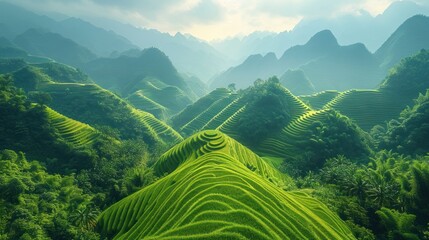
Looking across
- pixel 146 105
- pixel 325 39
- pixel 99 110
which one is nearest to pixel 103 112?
pixel 99 110

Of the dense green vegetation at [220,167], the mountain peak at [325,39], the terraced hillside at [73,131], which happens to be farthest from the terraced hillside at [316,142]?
the mountain peak at [325,39]

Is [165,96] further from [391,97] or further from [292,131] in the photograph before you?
[391,97]

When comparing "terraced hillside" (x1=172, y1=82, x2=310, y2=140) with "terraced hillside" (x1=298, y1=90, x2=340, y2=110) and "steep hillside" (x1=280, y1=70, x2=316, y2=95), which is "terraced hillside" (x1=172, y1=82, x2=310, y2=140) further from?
"steep hillside" (x1=280, y1=70, x2=316, y2=95)

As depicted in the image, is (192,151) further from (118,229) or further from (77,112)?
(77,112)

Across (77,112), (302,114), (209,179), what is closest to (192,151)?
(209,179)

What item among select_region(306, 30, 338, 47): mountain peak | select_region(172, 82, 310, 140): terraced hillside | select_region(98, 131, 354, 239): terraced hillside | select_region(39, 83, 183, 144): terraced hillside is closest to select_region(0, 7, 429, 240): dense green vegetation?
select_region(98, 131, 354, 239): terraced hillside

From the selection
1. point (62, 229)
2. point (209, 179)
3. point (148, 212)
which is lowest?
point (62, 229)

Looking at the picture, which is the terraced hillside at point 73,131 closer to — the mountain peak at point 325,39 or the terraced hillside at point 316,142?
the terraced hillside at point 316,142
